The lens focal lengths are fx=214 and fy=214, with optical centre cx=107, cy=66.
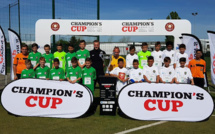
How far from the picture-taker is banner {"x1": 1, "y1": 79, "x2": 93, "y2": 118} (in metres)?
5.88

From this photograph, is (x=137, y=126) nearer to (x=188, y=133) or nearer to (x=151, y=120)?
(x=151, y=120)

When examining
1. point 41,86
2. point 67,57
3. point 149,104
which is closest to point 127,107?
point 149,104

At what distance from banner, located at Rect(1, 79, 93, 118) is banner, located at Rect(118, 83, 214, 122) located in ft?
3.69

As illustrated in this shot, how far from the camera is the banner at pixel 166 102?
5605mm

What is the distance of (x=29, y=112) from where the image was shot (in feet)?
20.0

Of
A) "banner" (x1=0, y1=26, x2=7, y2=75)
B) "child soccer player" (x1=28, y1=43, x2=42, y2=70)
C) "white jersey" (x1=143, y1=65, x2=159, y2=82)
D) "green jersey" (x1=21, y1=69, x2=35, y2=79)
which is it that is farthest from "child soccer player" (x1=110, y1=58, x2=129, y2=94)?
"banner" (x1=0, y1=26, x2=7, y2=75)

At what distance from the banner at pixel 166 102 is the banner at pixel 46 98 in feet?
3.69

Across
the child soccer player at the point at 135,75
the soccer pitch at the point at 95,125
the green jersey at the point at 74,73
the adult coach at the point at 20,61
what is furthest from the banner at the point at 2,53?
the child soccer player at the point at 135,75

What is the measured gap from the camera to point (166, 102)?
5.69 meters

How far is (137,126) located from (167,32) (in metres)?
5.65

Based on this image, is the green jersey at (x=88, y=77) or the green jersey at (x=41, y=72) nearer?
the green jersey at (x=88, y=77)

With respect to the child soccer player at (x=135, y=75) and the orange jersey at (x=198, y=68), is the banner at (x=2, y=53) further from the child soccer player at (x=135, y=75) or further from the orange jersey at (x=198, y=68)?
the orange jersey at (x=198, y=68)

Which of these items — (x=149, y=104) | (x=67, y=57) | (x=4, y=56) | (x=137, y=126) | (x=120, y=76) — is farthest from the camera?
(x=4, y=56)

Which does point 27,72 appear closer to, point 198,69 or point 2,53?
point 2,53
